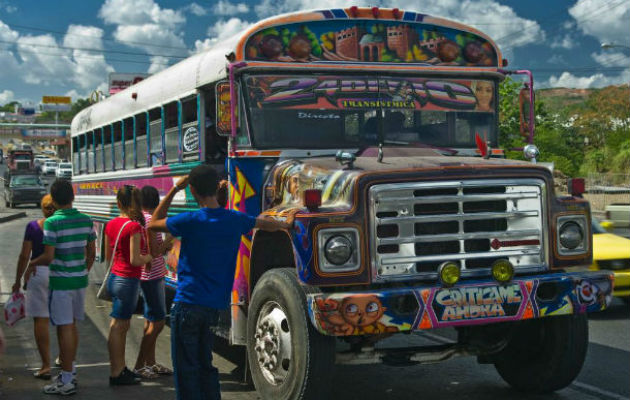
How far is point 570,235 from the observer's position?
214 inches

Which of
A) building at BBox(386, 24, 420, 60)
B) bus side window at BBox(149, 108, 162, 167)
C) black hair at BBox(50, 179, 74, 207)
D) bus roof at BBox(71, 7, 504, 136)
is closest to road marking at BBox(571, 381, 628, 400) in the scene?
bus roof at BBox(71, 7, 504, 136)

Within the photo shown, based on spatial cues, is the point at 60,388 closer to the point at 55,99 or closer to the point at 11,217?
the point at 11,217

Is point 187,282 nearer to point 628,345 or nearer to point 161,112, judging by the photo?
point 161,112

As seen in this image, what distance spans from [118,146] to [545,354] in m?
6.27

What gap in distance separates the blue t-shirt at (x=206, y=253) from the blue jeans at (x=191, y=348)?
0.06m

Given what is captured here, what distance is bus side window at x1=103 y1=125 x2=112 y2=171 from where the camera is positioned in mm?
10742

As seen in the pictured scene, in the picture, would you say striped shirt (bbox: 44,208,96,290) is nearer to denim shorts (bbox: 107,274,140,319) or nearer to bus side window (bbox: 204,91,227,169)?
denim shorts (bbox: 107,274,140,319)

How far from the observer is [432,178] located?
5.10 meters

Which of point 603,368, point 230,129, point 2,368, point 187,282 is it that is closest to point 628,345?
point 603,368

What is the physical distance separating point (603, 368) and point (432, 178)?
2.87 metres

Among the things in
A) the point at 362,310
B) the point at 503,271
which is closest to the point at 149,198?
the point at 362,310

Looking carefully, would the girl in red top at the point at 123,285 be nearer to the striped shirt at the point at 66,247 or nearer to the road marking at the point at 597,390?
the striped shirt at the point at 66,247

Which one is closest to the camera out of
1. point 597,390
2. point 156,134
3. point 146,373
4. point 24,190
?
point 597,390

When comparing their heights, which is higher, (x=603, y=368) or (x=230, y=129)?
(x=230, y=129)
